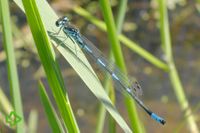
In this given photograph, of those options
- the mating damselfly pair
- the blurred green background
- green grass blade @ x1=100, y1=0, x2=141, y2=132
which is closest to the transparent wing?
the mating damselfly pair

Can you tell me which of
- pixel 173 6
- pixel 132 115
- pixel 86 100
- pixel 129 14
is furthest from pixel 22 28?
pixel 132 115

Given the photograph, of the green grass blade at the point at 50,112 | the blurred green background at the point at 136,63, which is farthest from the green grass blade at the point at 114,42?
the blurred green background at the point at 136,63

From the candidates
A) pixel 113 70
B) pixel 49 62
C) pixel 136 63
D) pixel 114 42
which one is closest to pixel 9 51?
pixel 49 62

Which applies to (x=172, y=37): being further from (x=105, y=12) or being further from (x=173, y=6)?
(x=105, y=12)

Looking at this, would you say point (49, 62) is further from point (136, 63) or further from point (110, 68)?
point (136, 63)

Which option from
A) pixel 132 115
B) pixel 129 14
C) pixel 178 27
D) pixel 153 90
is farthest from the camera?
pixel 129 14

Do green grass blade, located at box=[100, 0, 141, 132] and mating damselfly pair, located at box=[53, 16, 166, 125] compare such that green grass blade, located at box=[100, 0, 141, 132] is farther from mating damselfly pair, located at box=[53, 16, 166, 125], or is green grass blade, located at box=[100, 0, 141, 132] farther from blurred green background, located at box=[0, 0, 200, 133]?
blurred green background, located at box=[0, 0, 200, 133]

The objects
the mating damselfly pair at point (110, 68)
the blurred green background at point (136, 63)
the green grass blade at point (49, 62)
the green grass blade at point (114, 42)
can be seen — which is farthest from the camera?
the blurred green background at point (136, 63)

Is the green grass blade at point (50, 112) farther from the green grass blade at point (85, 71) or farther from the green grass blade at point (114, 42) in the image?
the green grass blade at point (114, 42)

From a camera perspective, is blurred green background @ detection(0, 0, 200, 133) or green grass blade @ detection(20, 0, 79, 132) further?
blurred green background @ detection(0, 0, 200, 133)
